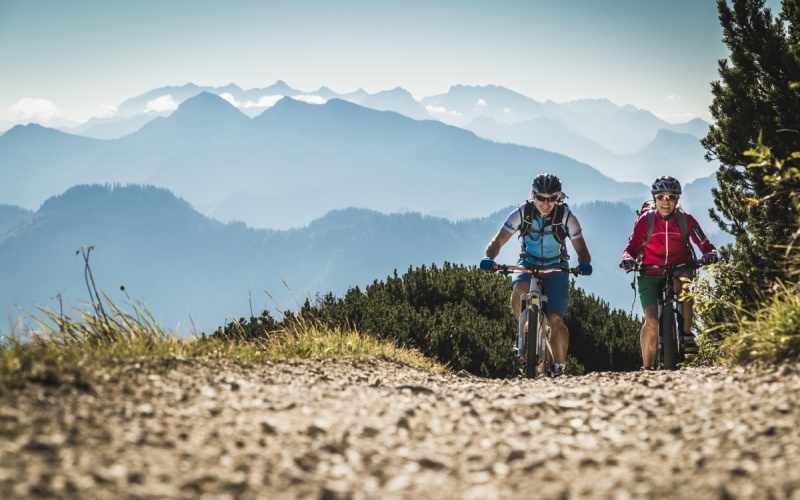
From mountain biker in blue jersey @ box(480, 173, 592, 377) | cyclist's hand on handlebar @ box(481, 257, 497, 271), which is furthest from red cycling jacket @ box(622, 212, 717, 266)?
cyclist's hand on handlebar @ box(481, 257, 497, 271)

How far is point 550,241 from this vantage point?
25.5 feet

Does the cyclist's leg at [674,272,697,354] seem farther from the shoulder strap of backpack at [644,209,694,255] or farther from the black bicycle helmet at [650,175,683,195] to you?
the black bicycle helmet at [650,175,683,195]

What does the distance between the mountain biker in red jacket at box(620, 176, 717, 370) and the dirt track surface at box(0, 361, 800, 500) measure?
2.92 metres

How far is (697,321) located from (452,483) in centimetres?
903

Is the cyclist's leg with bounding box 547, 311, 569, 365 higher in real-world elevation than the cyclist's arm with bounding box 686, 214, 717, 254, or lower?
lower

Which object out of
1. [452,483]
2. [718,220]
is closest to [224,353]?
[452,483]

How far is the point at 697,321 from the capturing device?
10.9m

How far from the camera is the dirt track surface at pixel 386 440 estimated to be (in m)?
2.76

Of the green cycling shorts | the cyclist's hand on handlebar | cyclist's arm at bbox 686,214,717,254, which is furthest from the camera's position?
the green cycling shorts

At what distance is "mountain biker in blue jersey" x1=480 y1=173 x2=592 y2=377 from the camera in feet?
25.2

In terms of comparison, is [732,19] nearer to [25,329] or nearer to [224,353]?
[224,353]

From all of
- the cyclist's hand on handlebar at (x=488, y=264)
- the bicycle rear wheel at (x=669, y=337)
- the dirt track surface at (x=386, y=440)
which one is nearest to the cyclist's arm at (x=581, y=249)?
the cyclist's hand on handlebar at (x=488, y=264)

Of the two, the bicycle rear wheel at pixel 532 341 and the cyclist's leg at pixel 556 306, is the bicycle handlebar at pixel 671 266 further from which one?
the bicycle rear wheel at pixel 532 341

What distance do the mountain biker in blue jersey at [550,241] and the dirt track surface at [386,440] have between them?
2.86 meters
